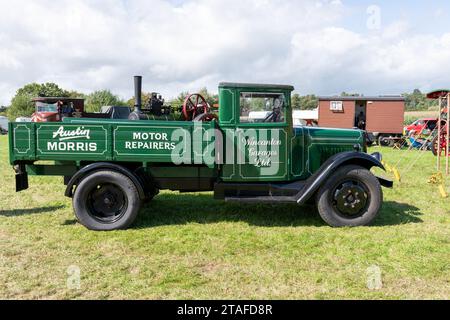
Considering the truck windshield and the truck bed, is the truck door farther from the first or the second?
the truck windshield

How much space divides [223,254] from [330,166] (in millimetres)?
1974

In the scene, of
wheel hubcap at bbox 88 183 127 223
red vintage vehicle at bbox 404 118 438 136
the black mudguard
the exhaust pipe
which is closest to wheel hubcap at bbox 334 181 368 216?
the black mudguard

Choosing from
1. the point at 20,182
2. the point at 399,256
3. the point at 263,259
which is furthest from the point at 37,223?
the point at 399,256

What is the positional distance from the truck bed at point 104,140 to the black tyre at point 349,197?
1859mm

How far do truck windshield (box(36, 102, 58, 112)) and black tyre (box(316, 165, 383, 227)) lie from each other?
20.8 meters

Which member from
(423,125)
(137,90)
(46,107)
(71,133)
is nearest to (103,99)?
(46,107)

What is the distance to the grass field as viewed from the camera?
3650 mm

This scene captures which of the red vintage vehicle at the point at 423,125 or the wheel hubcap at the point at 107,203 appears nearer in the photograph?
the wheel hubcap at the point at 107,203

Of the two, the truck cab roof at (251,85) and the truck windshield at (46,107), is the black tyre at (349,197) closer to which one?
the truck cab roof at (251,85)

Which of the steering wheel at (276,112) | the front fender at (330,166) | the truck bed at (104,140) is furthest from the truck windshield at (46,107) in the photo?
the front fender at (330,166)

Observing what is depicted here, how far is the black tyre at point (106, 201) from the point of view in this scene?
5348 millimetres

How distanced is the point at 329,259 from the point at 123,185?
2.81 m

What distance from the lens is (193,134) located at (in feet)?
17.6
